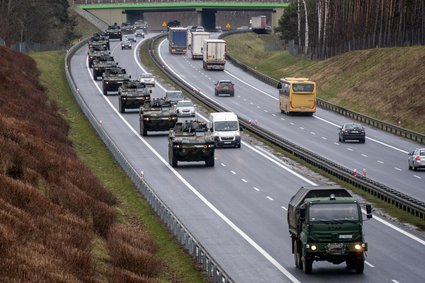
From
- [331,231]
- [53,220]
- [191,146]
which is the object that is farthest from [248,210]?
[331,231]

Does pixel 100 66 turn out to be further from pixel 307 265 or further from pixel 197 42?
pixel 307 265

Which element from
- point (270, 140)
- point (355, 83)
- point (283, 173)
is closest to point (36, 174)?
point (283, 173)

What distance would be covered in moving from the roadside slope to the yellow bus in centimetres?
601

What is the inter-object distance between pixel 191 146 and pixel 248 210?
1384 centimetres

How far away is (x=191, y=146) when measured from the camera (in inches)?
2509

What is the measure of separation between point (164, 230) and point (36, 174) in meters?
5.41

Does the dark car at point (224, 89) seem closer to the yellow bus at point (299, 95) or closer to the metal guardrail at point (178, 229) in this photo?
the yellow bus at point (299, 95)

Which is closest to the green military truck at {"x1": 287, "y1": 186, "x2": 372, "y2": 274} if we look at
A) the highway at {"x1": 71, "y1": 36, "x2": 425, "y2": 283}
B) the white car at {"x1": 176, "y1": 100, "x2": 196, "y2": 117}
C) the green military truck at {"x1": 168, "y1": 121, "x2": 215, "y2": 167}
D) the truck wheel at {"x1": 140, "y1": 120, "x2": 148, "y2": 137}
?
the highway at {"x1": 71, "y1": 36, "x2": 425, "y2": 283}

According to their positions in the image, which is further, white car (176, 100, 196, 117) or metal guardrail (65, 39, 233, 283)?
white car (176, 100, 196, 117)

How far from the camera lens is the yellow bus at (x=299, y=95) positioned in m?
96.3

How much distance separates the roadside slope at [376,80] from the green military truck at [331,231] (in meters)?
55.4

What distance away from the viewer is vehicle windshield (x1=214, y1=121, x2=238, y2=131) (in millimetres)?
74562

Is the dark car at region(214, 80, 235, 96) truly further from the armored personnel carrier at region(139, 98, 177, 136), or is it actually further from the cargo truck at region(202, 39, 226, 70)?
the armored personnel carrier at region(139, 98, 177, 136)

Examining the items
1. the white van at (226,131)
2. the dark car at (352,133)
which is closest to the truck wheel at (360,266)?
the white van at (226,131)
